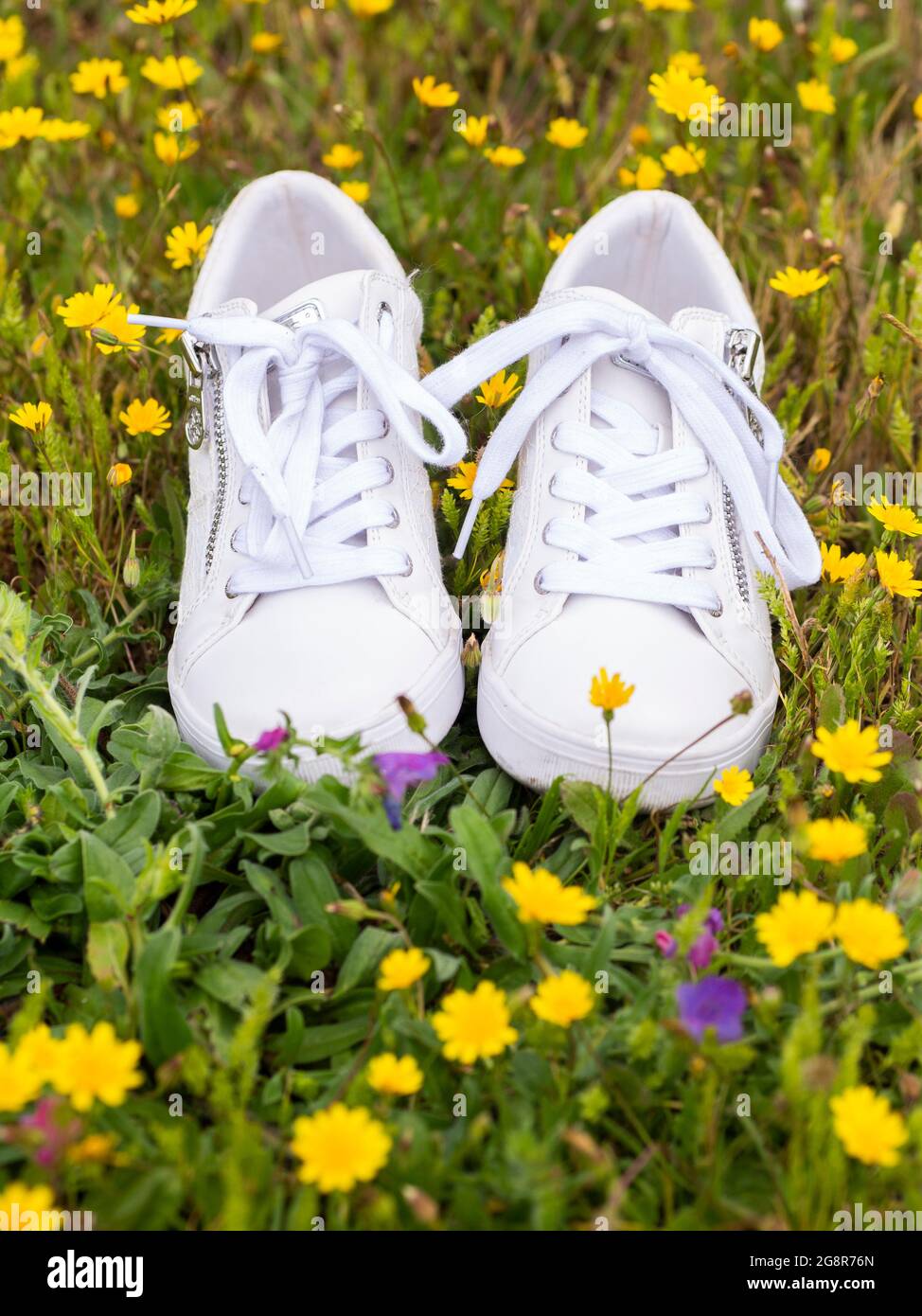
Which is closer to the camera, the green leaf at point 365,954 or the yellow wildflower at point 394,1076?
the yellow wildflower at point 394,1076

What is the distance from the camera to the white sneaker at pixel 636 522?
171 centimetres

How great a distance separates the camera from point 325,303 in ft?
6.62

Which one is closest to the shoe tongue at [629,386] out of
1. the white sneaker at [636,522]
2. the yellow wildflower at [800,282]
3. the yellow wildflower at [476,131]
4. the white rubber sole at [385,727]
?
the white sneaker at [636,522]

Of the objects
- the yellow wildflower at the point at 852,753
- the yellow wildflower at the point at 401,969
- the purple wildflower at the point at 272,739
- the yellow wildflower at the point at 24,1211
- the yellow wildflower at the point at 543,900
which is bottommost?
the yellow wildflower at the point at 24,1211

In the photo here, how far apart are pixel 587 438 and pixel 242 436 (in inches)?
21.3

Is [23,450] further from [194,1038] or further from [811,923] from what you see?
[811,923]

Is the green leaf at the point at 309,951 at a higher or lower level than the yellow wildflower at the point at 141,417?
lower

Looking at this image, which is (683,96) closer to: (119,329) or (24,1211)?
(119,329)

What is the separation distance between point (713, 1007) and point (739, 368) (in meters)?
1.13

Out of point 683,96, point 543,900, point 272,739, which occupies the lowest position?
point 543,900

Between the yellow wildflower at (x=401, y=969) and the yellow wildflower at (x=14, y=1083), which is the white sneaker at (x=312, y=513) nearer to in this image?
the yellow wildflower at (x=401, y=969)

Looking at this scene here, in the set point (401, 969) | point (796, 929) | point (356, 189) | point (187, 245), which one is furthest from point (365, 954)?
point (356, 189)

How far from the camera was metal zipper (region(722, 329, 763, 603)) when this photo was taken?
1.96 metres

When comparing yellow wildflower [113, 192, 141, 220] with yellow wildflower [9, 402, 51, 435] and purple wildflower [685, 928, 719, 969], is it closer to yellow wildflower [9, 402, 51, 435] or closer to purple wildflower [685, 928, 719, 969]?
yellow wildflower [9, 402, 51, 435]
